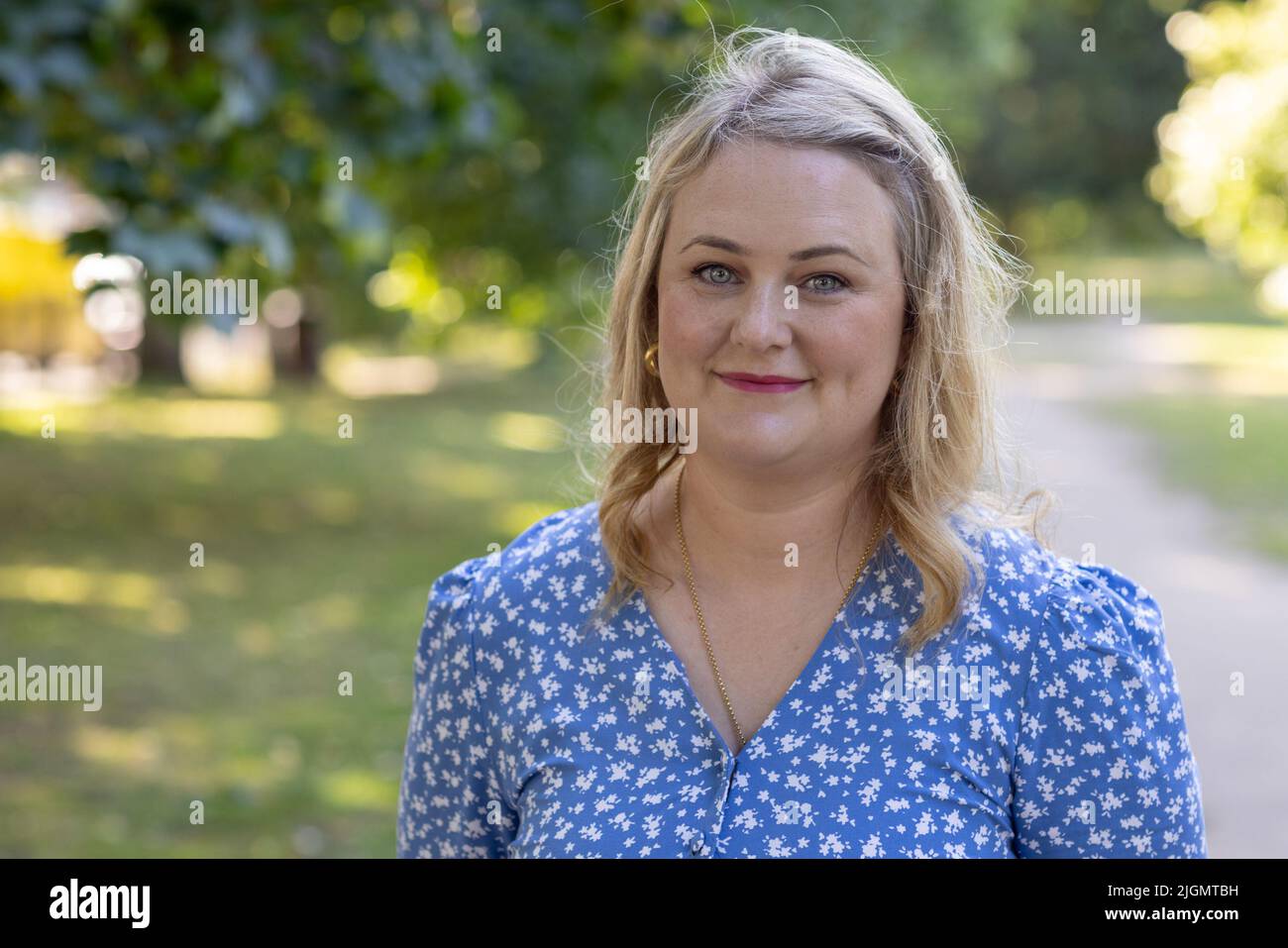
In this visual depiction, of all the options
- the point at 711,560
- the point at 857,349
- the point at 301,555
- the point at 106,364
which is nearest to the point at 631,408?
the point at 711,560

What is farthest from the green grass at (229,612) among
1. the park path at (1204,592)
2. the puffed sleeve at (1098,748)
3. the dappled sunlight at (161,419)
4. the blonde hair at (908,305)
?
the park path at (1204,592)

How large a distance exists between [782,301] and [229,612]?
8491mm

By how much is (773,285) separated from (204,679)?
6.83 metres

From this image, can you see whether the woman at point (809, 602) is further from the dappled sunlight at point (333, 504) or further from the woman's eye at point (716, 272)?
the dappled sunlight at point (333, 504)

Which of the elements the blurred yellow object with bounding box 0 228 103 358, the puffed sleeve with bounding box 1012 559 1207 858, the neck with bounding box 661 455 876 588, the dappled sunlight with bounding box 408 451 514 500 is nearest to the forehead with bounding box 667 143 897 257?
the neck with bounding box 661 455 876 588

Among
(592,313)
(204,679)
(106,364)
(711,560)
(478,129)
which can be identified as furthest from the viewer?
(106,364)

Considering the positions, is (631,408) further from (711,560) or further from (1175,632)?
(1175,632)

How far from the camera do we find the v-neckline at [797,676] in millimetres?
2342

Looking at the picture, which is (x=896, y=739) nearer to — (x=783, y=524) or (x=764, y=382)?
(x=783, y=524)

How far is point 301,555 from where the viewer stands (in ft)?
40.4

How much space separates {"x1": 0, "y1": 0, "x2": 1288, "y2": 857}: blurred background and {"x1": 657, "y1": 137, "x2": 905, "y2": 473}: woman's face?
0.82 m

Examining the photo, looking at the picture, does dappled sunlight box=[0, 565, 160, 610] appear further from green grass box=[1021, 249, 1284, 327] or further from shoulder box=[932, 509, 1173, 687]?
green grass box=[1021, 249, 1284, 327]

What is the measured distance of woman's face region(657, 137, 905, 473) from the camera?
2.28m
